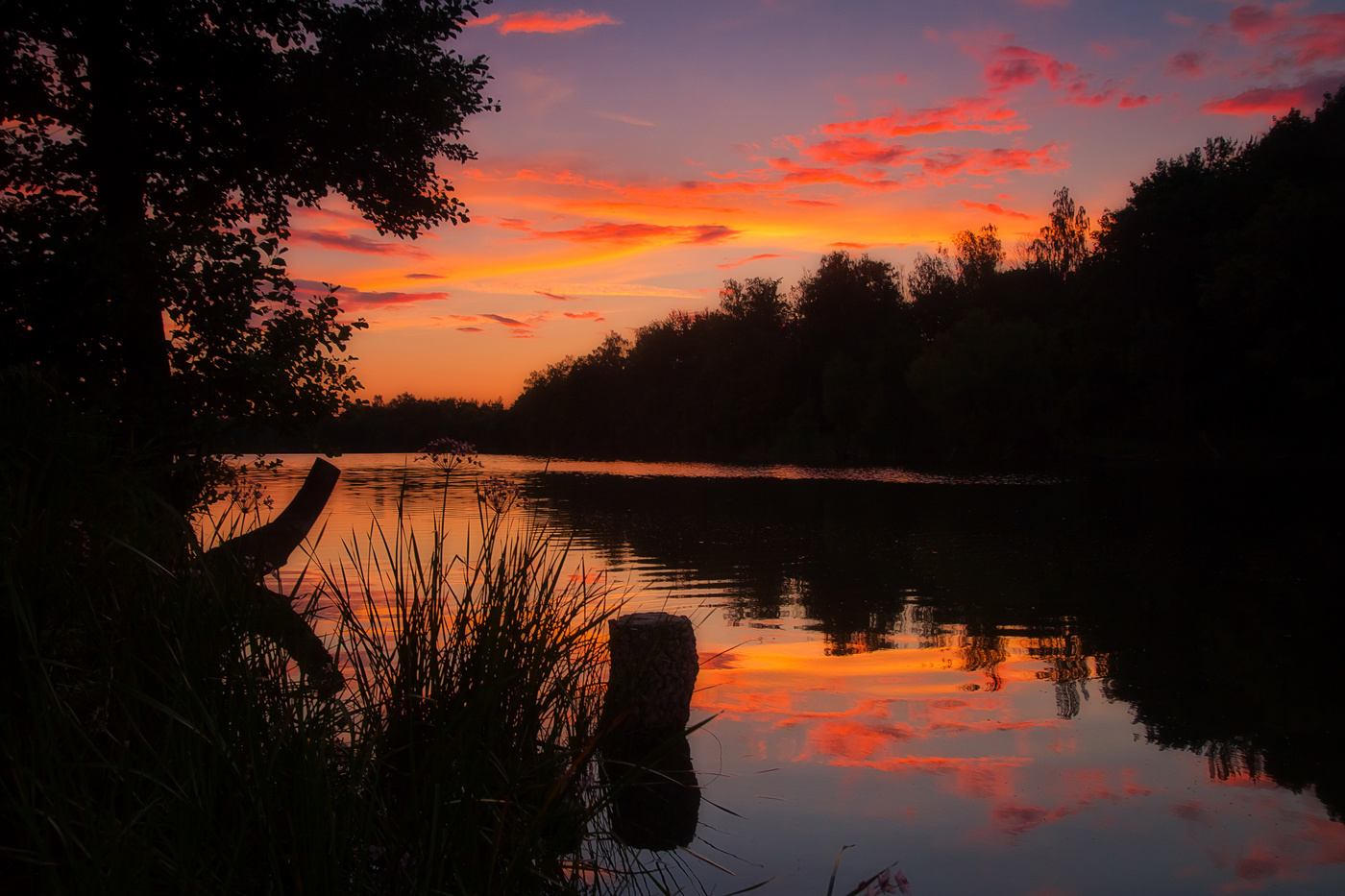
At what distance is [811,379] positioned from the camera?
250ft

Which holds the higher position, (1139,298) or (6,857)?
(1139,298)

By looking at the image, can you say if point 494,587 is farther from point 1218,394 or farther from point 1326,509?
point 1218,394

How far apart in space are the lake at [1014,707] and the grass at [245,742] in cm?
83

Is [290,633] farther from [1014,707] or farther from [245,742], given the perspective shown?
[1014,707]

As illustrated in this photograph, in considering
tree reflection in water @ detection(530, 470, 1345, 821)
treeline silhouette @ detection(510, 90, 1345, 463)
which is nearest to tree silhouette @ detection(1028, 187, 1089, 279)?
treeline silhouette @ detection(510, 90, 1345, 463)

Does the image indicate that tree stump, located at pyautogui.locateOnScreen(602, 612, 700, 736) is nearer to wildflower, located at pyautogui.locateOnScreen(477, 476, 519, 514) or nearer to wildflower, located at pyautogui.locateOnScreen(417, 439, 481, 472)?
wildflower, located at pyautogui.locateOnScreen(477, 476, 519, 514)

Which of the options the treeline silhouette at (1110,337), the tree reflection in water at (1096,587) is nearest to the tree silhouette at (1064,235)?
the treeline silhouette at (1110,337)

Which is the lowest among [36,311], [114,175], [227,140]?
[36,311]

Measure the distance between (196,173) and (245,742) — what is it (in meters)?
7.65

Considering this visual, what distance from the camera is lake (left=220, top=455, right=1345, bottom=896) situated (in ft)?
13.4

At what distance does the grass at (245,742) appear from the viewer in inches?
85.3

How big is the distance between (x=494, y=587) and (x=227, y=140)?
24.7 feet

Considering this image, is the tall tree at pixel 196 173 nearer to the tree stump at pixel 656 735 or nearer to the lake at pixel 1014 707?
the lake at pixel 1014 707

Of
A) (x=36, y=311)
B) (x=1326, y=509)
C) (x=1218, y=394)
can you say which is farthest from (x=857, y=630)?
(x=1218, y=394)
